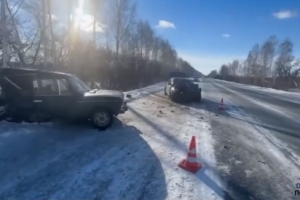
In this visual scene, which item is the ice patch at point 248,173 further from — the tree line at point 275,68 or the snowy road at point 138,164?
the tree line at point 275,68

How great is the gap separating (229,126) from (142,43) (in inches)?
1689

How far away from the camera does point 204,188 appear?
3889 millimetres

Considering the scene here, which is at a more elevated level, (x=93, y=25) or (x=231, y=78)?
(x=93, y=25)

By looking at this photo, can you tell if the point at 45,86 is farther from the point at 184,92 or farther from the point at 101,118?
the point at 184,92

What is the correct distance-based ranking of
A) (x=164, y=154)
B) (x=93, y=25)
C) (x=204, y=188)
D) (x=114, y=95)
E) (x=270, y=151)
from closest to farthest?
(x=204, y=188)
(x=164, y=154)
(x=270, y=151)
(x=114, y=95)
(x=93, y=25)

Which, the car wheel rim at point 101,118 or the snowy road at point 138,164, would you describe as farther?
the car wheel rim at point 101,118

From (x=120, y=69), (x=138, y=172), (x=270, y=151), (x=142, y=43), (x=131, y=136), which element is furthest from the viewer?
(x=142, y=43)

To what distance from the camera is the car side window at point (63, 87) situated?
272 inches

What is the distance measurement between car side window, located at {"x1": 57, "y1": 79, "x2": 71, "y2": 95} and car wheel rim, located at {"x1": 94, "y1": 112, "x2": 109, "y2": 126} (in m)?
1.10

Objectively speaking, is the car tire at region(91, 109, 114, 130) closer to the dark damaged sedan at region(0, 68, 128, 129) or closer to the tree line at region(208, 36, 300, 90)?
the dark damaged sedan at region(0, 68, 128, 129)

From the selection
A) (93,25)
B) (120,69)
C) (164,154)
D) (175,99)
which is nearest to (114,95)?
(164,154)

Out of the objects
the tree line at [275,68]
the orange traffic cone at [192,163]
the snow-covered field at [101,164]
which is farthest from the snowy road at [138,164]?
the tree line at [275,68]

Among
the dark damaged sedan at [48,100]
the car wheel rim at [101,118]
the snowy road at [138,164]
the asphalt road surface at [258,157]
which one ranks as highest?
the dark damaged sedan at [48,100]

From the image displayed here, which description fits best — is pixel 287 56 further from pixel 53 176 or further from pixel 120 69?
pixel 53 176
